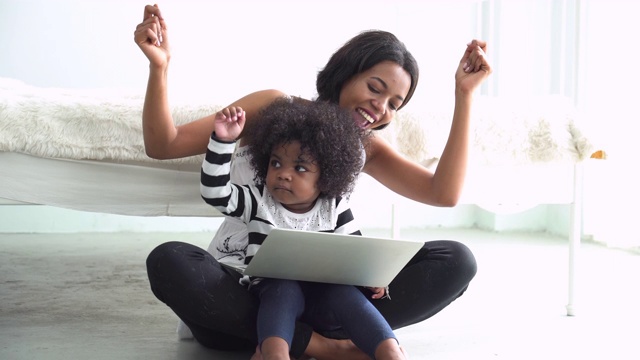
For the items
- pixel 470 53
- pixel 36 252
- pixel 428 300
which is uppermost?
pixel 470 53

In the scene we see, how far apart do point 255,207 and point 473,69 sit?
411mm

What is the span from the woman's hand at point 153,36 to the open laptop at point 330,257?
0.36 meters

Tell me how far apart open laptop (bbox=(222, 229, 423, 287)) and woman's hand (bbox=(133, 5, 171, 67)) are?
36 centimetres

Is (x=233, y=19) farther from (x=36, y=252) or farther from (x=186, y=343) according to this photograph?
(x=186, y=343)

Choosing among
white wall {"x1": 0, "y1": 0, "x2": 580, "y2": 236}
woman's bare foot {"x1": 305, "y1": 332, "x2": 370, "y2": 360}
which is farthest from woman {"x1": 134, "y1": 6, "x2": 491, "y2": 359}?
white wall {"x1": 0, "y1": 0, "x2": 580, "y2": 236}

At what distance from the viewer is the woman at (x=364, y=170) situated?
1.22 m

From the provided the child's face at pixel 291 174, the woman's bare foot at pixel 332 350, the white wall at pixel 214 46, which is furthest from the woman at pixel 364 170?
the white wall at pixel 214 46

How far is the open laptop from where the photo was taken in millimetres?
1120

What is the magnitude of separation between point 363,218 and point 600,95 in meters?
1.04

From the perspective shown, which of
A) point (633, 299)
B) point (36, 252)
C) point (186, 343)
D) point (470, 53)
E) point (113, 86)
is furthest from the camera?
point (113, 86)

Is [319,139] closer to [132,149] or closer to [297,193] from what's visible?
[297,193]

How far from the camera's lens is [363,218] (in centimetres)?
337

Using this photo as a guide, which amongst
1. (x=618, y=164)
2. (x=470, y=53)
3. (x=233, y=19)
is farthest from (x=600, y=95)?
(x=470, y=53)

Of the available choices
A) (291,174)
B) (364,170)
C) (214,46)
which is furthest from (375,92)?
(214,46)
